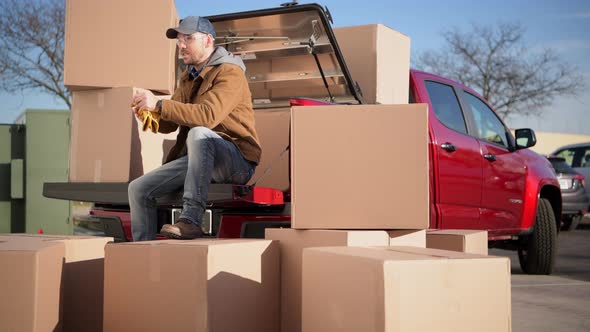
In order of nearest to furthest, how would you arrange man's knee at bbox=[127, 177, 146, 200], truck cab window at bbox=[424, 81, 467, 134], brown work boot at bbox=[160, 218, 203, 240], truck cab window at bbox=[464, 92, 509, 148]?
brown work boot at bbox=[160, 218, 203, 240] → man's knee at bbox=[127, 177, 146, 200] → truck cab window at bbox=[424, 81, 467, 134] → truck cab window at bbox=[464, 92, 509, 148]

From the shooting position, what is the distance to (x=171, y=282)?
285 centimetres

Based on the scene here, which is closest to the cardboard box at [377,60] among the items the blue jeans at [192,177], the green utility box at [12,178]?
the blue jeans at [192,177]

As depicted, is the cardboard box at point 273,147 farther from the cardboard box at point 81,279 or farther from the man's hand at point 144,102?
the cardboard box at point 81,279

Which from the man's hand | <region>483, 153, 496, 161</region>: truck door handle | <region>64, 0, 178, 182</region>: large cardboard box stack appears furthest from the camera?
<region>483, 153, 496, 161</region>: truck door handle

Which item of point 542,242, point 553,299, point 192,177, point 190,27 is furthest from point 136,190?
point 542,242

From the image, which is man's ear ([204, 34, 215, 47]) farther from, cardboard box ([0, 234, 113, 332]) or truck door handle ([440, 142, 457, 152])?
truck door handle ([440, 142, 457, 152])

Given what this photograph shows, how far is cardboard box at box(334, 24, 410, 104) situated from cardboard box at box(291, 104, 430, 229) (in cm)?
191

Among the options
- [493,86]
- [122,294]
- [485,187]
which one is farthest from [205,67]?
[493,86]

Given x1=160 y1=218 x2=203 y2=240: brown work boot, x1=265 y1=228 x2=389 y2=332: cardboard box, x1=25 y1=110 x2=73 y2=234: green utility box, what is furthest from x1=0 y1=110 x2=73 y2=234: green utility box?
x1=265 y1=228 x2=389 y2=332: cardboard box

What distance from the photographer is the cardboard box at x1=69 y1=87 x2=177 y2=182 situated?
433 cm

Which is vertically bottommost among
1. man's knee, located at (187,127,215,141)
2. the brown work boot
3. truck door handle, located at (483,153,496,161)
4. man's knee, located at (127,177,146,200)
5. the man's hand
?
the brown work boot

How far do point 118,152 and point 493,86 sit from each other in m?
28.6

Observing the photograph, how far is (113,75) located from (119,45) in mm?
191

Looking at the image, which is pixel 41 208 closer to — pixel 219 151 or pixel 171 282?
pixel 219 151
